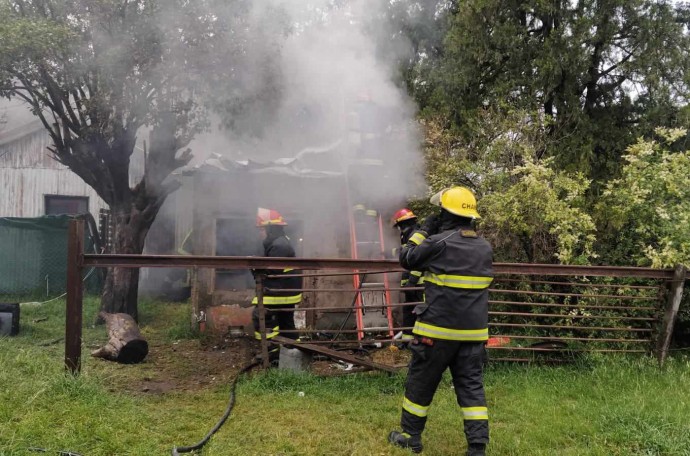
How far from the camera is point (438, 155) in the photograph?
7543 millimetres

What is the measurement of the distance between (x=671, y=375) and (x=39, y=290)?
11.8 metres

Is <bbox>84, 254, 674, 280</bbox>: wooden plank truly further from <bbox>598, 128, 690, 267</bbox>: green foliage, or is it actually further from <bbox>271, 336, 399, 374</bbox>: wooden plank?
<bbox>271, 336, 399, 374</bbox>: wooden plank

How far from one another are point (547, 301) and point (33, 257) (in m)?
10.9

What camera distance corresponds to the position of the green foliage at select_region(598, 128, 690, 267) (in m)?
5.66

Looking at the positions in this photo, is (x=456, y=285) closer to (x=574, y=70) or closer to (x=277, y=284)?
(x=277, y=284)

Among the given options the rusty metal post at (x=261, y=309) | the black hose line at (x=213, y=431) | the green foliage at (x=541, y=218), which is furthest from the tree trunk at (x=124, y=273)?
the green foliage at (x=541, y=218)

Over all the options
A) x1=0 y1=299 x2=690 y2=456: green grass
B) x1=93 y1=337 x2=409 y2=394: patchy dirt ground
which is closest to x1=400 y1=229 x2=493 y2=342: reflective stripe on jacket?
x1=0 y1=299 x2=690 y2=456: green grass

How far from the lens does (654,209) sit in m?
5.93

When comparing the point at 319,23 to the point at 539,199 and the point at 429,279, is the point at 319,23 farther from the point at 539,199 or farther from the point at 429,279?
the point at 429,279

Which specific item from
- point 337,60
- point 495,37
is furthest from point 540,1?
point 337,60

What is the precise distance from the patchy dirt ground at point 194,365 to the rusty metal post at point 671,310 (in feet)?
9.09

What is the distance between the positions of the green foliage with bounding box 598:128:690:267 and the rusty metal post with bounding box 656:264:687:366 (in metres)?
0.39

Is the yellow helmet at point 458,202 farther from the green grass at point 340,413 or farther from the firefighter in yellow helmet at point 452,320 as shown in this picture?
the green grass at point 340,413

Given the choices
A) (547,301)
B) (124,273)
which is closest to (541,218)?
(547,301)
